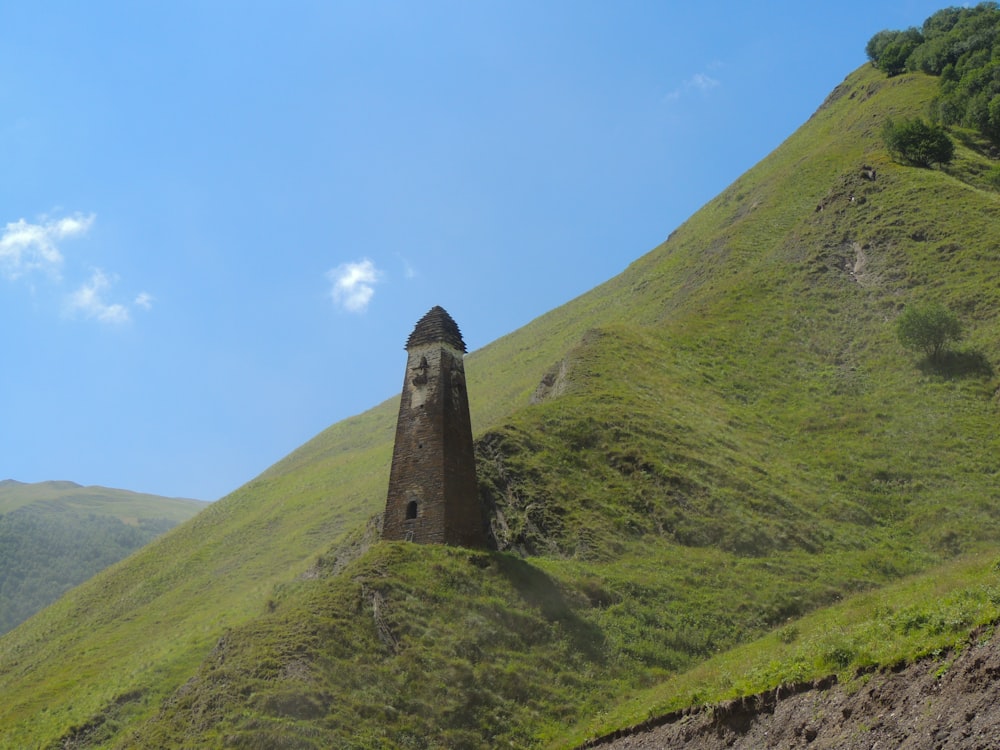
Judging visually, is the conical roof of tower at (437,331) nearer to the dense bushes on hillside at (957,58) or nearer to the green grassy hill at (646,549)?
the green grassy hill at (646,549)

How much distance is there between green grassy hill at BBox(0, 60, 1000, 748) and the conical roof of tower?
5354 mm

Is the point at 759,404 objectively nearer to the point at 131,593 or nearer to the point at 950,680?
the point at 950,680

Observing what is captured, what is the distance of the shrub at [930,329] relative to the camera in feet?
135

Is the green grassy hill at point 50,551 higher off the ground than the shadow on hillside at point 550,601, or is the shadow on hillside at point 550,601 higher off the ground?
the green grassy hill at point 50,551

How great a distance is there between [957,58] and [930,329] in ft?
211

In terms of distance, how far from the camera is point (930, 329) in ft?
135

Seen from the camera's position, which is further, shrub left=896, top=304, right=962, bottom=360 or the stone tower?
shrub left=896, top=304, right=962, bottom=360

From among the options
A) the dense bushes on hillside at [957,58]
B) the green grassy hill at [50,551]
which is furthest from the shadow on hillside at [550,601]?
the green grassy hill at [50,551]

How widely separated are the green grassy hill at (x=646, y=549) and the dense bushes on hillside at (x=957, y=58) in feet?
22.8

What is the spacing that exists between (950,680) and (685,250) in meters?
72.9

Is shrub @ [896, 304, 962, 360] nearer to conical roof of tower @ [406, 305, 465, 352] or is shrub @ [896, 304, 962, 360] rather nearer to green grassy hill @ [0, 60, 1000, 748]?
green grassy hill @ [0, 60, 1000, 748]

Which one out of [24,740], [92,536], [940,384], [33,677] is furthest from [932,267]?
[92,536]

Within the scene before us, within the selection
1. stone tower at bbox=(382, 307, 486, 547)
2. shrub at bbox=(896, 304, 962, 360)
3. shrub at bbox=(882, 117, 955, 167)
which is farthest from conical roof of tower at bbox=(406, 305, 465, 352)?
shrub at bbox=(882, 117, 955, 167)

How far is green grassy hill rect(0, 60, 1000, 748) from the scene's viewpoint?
18812 mm
